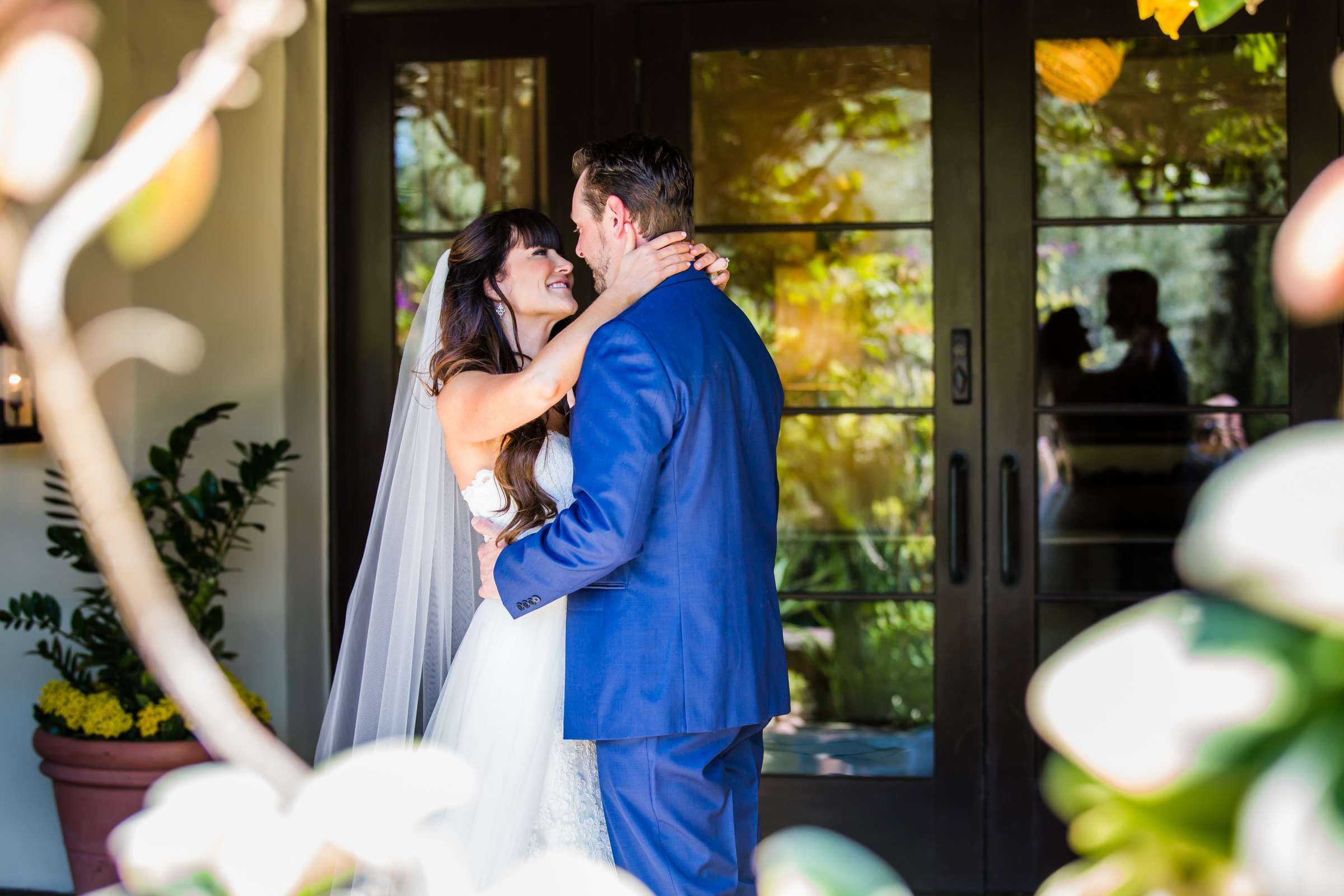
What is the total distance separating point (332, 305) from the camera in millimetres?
3875

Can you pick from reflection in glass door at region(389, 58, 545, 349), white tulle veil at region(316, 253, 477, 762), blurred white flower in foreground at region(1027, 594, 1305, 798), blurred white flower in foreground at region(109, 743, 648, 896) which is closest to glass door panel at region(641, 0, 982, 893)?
reflection in glass door at region(389, 58, 545, 349)

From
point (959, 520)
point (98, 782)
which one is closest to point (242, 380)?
point (98, 782)

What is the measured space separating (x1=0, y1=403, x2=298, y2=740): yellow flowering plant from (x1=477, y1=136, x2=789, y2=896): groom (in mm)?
1380

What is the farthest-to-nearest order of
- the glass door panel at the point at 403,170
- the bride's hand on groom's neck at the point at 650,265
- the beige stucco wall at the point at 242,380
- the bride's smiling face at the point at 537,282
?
the glass door panel at the point at 403,170
the beige stucco wall at the point at 242,380
the bride's smiling face at the point at 537,282
the bride's hand on groom's neck at the point at 650,265

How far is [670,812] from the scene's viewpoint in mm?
2209

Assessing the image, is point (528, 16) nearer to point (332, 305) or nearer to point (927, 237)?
point (332, 305)

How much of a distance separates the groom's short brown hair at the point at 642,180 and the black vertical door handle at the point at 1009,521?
1708mm

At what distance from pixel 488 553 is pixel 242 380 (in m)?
1.65

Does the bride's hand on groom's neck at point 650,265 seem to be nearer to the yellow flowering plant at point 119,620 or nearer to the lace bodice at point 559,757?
the lace bodice at point 559,757

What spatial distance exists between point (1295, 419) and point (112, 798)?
3287mm

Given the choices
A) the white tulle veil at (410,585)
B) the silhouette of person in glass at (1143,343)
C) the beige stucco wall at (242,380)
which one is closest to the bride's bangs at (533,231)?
the white tulle veil at (410,585)

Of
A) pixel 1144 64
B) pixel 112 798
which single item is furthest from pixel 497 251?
pixel 1144 64

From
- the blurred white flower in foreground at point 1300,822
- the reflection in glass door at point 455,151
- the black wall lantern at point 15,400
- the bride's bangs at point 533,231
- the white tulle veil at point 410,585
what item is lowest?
the white tulle veil at point 410,585

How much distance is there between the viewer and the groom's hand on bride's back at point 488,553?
2.43 m
